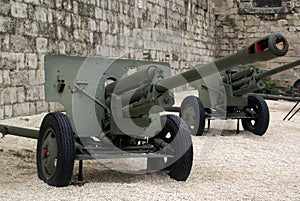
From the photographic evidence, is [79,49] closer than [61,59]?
No

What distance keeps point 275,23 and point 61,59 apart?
15.4 m

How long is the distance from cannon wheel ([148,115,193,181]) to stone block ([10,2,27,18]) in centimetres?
447

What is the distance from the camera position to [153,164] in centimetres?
498

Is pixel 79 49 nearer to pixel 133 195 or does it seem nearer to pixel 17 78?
pixel 17 78

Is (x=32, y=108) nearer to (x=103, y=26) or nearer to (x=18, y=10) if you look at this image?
(x=18, y=10)

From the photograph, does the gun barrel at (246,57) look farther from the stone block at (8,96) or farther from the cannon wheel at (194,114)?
the stone block at (8,96)

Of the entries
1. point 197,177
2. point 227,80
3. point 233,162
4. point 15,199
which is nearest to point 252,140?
point 227,80

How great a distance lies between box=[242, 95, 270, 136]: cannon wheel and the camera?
26.3 ft

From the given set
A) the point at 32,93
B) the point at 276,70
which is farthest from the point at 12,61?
the point at 276,70

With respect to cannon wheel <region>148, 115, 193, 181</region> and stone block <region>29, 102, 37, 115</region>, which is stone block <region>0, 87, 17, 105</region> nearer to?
stone block <region>29, 102, 37, 115</region>

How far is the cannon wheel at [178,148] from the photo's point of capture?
4535 millimetres

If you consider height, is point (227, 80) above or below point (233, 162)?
above

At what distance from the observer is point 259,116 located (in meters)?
8.12

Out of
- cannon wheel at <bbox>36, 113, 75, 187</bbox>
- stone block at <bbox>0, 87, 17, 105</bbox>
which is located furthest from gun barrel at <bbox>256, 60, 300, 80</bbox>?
stone block at <bbox>0, 87, 17, 105</bbox>
